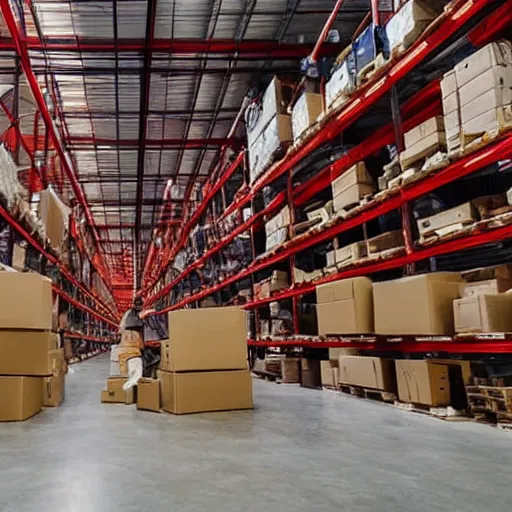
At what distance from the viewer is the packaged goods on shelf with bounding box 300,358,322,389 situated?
735 centimetres

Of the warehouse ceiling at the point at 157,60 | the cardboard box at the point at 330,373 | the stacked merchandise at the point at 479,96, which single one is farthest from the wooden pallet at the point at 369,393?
the warehouse ceiling at the point at 157,60

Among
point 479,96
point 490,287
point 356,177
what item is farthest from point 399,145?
point 490,287

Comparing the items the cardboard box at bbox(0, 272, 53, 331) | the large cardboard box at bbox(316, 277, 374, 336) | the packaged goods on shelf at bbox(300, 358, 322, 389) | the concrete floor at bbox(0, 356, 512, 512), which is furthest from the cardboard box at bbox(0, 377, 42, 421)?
the packaged goods on shelf at bbox(300, 358, 322, 389)

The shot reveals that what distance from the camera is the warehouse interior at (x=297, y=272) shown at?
2.89m

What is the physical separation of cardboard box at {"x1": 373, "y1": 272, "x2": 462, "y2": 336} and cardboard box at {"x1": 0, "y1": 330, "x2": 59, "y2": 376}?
3.31 metres

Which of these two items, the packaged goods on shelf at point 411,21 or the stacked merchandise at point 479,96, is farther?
the packaged goods on shelf at point 411,21

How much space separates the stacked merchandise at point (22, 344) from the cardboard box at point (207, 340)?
125 centimetres

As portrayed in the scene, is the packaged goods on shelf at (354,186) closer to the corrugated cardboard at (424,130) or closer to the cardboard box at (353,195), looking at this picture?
the cardboard box at (353,195)

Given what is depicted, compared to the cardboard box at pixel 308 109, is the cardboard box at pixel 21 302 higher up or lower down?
lower down

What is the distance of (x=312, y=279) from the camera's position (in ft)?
24.4

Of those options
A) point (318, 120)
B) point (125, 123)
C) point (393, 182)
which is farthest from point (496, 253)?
point (125, 123)

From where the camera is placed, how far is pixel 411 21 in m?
4.82

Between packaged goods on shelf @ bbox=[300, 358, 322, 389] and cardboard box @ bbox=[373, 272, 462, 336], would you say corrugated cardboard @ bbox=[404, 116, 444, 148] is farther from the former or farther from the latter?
packaged goods on shelf @ bbox=[300, 358, 322, 389]

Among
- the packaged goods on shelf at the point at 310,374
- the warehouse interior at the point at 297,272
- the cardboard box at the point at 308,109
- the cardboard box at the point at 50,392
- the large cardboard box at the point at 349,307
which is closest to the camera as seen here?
the warehouse interior at the point at 297,272
